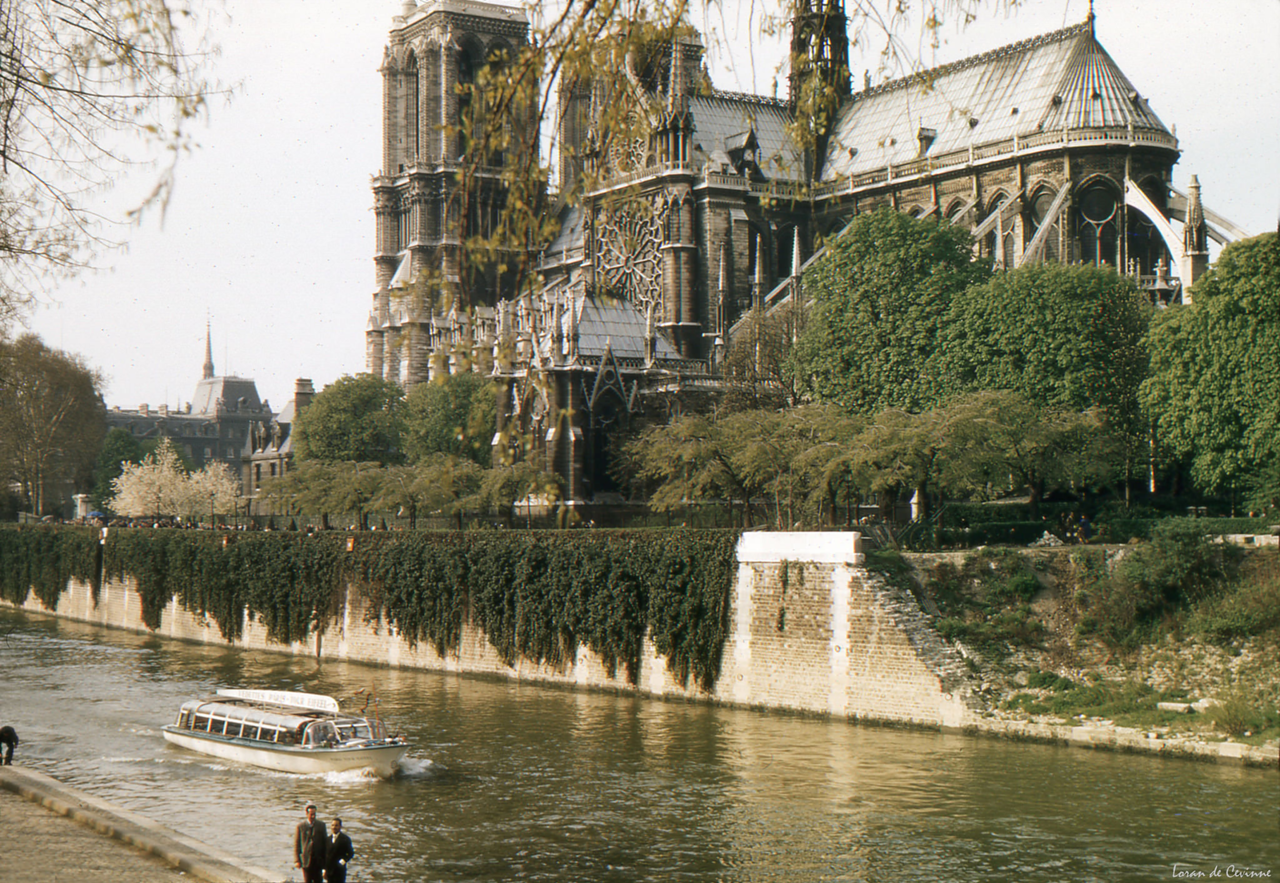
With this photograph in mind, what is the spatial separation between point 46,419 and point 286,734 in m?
84.3

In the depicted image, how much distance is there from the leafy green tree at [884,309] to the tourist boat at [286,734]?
27.2m

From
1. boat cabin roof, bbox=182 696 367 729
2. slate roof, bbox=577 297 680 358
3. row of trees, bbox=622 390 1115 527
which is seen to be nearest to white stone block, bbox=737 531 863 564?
row of trees, bbox=622 390 1115 527

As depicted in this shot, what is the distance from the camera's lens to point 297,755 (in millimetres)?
29500

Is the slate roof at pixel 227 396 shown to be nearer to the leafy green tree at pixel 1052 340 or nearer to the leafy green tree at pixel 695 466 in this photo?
the leafy green tree at pixel 695 466

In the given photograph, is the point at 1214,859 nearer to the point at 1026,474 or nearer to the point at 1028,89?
the point at 1026,474

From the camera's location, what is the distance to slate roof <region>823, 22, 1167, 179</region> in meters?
69.4

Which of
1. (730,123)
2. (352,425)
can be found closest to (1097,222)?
(730,123)

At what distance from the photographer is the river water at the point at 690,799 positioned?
70.7 feet

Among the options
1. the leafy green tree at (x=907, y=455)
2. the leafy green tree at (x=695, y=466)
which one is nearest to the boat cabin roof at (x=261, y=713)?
the leafy green tree at (x=907, y=455)

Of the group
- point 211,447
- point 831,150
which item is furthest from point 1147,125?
point 211,447

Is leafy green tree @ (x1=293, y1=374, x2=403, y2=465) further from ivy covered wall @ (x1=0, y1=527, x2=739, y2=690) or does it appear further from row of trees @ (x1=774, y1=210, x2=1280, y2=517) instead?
row of trees @ (x1=774, y1=210, x2=1280, y2=517)

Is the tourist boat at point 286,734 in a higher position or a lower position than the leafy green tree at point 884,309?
lower

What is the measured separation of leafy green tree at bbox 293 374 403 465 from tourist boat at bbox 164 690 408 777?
2139 inches

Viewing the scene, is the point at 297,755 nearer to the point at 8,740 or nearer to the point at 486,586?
the point at 8,740
